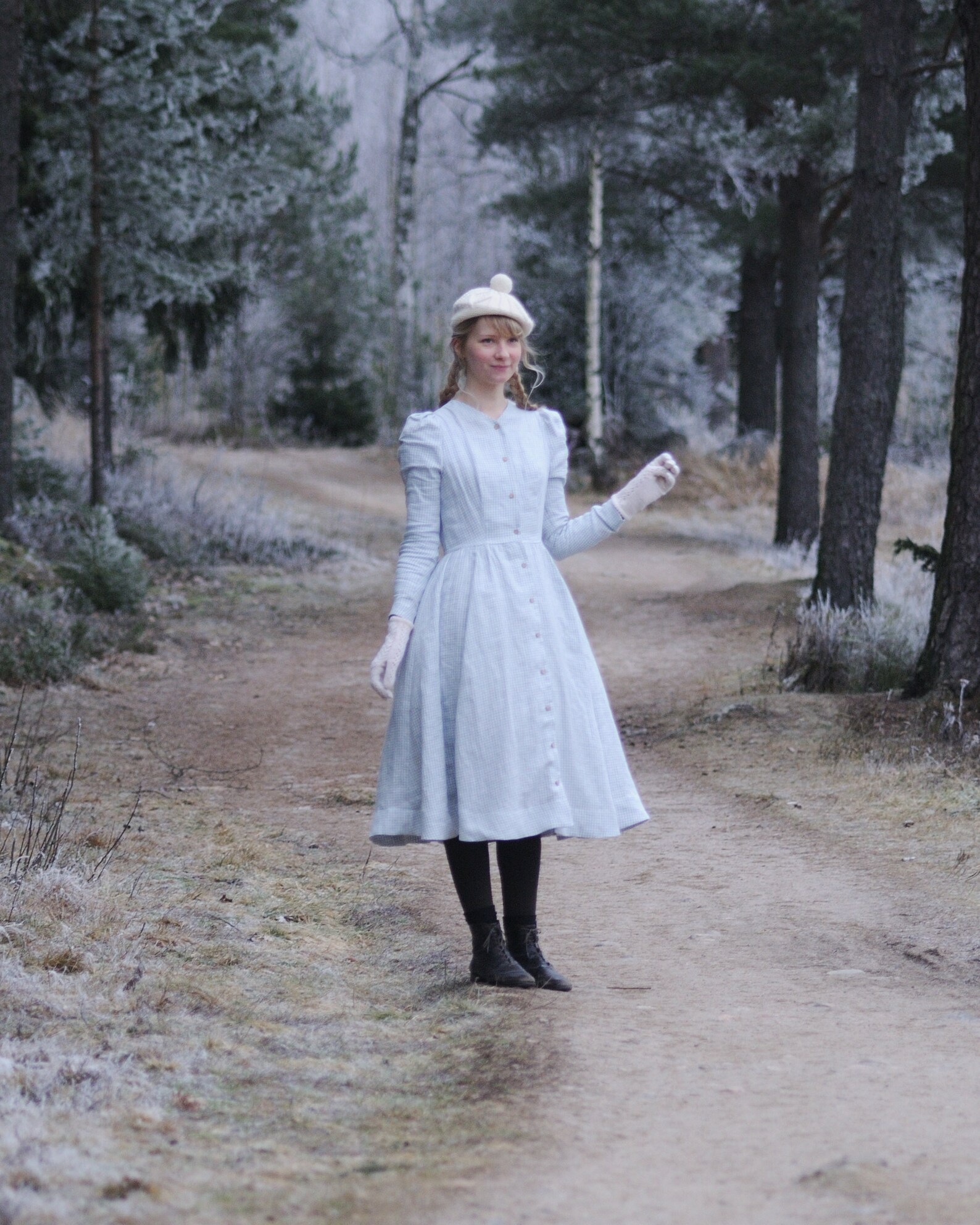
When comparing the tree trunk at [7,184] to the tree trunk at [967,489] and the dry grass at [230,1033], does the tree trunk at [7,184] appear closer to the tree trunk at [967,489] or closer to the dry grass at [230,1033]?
the dry grass at [230,1033]

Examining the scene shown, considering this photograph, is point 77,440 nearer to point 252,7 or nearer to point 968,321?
point 252,7

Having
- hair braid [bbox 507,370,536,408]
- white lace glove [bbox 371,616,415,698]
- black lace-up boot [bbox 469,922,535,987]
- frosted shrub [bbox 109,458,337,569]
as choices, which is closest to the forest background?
frosted shrub [bbox 109,458,337,569]

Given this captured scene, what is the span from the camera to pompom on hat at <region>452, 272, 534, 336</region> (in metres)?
4.00

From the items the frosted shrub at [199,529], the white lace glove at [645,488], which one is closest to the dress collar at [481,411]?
the white lace glove at [645,488]

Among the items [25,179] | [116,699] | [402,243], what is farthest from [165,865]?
[402,243]

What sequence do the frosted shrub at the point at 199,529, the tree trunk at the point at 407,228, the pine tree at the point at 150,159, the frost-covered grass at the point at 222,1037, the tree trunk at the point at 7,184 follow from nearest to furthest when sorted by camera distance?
the frost-covered grass at the point at 222,1037, the tree trunk at the point at 7,184, the pine tree at the point at 150,159, the frosted shrub at the point at 199,529, the tree trunk at the point at 407,228

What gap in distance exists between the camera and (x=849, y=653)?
28.8 feet

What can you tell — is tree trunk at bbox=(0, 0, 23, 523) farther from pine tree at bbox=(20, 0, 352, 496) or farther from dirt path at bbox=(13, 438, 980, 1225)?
dirt path at bbox=(13, 438, 980, 1225)

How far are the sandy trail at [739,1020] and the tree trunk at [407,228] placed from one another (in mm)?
21530

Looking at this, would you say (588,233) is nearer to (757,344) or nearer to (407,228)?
(757,344)

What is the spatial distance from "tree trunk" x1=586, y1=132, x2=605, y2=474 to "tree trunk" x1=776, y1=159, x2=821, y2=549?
528cm

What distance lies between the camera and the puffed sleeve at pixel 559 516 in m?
4.12

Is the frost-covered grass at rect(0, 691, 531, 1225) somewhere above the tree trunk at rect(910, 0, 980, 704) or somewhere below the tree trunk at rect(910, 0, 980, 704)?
below

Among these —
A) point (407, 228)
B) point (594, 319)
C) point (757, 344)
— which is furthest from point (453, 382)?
point (407, 228)
